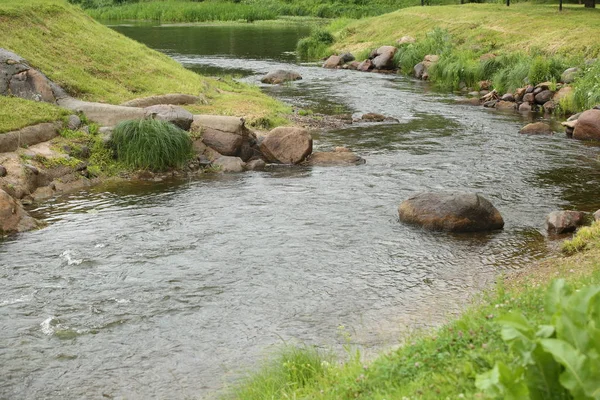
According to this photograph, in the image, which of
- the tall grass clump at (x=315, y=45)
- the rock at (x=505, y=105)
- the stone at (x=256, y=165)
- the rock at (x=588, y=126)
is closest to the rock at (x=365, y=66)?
the tall grass clump at (x=315, y=45)

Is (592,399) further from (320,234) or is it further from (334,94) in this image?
(334,94)

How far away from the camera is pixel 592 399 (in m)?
3.85

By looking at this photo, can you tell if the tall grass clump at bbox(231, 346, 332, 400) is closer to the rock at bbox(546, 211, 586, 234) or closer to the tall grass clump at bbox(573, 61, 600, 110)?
the rock at bbox(546, 211, 586, 234)

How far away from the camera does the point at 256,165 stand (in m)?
17.2

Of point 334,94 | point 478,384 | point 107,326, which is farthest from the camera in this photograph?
point 334,94

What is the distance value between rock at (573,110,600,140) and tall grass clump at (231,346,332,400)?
14.9 metres

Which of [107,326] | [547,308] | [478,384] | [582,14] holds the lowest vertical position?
[107,326]

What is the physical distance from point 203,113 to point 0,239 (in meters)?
8.95

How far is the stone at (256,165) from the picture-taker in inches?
676

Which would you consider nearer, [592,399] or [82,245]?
[592,399]

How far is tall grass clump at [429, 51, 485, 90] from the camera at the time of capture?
30.9 m

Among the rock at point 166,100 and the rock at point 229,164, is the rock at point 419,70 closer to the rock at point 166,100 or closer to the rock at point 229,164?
the rock at point 166,100

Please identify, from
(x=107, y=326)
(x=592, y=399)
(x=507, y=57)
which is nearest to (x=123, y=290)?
(x=107, y=326)

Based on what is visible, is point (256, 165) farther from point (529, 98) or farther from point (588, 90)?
point (529, 98)
